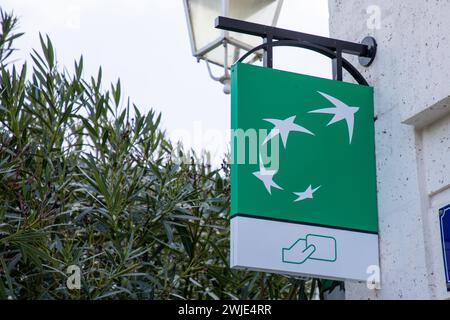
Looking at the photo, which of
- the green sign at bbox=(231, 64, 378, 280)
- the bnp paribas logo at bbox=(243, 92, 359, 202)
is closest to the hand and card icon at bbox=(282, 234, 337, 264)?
the green sign at bbox=(231, 64, 378, 280)

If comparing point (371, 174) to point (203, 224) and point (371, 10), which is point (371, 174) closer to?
point (371, 10)

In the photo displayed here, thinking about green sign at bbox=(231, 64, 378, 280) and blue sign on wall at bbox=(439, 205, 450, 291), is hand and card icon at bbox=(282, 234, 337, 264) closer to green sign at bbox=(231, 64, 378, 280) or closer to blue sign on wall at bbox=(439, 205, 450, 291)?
green sign at bbox=(231, 64, 378, 280)

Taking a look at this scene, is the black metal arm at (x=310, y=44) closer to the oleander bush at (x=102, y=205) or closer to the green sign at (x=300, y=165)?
the green sign at (x=300, y=165)

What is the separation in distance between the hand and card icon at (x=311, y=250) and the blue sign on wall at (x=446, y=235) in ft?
1.63

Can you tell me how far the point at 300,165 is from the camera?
4812 millimetres

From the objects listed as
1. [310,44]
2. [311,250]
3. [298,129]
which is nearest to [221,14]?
[310,44]

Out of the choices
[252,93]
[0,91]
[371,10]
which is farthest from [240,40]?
[0,91]

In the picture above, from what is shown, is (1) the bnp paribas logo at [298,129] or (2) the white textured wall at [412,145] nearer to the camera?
(1) the bnp paribas logo at [298,129]

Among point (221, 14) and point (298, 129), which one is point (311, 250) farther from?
point (221, 14)

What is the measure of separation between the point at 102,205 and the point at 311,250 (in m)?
2.80

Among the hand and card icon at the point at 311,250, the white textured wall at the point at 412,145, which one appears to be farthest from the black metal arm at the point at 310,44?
the hand and card icon at the point at 311,250

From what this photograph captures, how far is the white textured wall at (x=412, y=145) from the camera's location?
15.8ft

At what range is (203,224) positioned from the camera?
7605 mm
